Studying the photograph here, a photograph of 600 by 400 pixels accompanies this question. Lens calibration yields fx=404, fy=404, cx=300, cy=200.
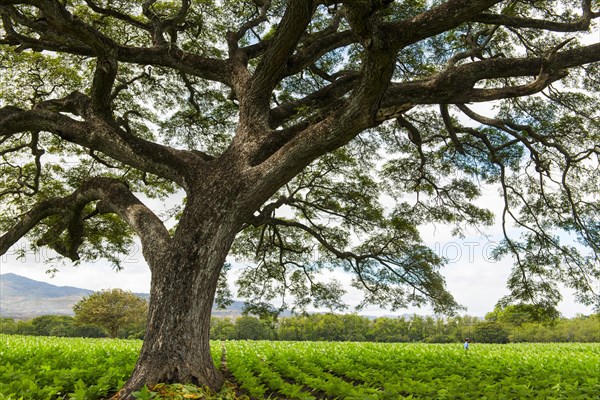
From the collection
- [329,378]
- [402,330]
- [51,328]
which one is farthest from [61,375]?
[402,330]

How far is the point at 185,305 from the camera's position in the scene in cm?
542

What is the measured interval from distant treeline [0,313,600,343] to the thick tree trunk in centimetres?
3364

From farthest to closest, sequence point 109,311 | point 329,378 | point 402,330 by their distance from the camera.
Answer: point 402,330, point 109,311, point 329,378

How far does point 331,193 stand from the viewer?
11195mm

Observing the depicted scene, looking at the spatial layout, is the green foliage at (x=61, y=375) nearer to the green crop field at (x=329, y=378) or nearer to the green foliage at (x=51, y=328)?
the green crop field at (x=329, y=378)

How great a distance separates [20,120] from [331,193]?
23.6ft

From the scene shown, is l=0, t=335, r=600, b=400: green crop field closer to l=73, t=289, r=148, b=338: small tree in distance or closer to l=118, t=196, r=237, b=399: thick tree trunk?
l=118, t=196, r=237, b=399: thick tree trunk

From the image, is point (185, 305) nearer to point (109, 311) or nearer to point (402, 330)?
point (109, 311)

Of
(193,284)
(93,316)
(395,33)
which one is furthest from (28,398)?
(93,316)

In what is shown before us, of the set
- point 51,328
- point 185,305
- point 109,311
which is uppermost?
point 185,305

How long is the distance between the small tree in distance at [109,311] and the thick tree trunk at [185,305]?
130ft

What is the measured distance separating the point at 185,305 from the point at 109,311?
1590 inches

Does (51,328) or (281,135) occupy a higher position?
(281,135)

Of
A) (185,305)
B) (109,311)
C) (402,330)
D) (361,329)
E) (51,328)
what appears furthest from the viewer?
(402,330)
